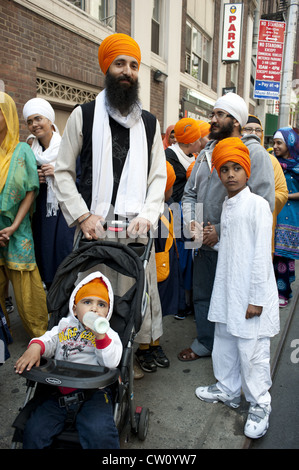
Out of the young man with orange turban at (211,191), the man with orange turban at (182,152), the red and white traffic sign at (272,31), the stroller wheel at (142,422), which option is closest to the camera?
the stroller wheel at (142,422)

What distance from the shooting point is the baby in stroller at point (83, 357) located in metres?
1.72

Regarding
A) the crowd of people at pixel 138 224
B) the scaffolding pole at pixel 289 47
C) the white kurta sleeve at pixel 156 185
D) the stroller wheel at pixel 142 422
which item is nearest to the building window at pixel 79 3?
the crowd of people at pixel 138 224

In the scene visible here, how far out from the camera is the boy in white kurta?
236cm

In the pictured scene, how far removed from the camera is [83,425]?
1.75m

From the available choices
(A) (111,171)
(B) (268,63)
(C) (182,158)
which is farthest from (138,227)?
(B) (268,63)

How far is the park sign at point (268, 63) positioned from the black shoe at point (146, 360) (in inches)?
366

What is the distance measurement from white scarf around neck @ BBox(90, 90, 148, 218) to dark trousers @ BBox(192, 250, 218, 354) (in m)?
Result: 0.93

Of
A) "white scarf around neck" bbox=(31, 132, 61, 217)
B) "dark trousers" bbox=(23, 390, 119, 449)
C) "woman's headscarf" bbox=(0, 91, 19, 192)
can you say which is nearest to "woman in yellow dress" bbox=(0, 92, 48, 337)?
"woman's headscarf" bbox=(0, 91, 19, 192)

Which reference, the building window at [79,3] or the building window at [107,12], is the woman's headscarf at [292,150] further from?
the building window at [107,12]

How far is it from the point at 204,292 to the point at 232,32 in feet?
47.2

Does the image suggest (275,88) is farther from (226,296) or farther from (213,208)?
(226,296)

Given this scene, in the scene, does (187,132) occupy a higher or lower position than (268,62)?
lower

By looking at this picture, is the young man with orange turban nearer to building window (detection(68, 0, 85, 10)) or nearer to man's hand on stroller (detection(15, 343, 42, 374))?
man's hand on stroller (detection(15, 343, 42, 374))

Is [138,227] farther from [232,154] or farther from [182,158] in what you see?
[182,158]
